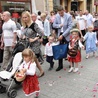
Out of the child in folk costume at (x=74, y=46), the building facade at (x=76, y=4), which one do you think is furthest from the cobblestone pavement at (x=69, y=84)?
the building facade at (x=76, y=4)

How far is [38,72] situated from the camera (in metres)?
6.20

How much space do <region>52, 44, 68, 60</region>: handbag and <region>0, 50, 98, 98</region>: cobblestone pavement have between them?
48cm

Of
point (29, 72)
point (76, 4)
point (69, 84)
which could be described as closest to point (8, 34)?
point (69, 84)

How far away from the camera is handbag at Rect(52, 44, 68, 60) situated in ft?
19.9

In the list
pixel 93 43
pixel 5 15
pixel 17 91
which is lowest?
pixel 17 91

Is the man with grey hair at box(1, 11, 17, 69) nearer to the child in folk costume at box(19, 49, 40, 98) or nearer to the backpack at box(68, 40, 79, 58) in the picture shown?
the backpack at box(68, 40, 79, 58)

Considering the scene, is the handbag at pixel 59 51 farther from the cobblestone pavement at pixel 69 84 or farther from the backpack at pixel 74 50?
the cobblestone pavement at pixel 69 84

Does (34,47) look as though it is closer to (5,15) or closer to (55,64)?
(5,15)

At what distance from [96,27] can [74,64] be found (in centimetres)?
470

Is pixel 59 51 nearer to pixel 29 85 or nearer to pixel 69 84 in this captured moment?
pixel 69 84

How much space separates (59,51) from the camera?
20.0 ft

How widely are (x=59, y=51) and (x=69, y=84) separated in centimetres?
118

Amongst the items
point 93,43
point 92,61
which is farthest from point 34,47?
point 93,43

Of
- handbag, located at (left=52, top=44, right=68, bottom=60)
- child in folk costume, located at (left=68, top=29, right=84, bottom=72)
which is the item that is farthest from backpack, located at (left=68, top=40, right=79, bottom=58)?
handbag, located at (left=52, top=44, right=68, bottom=60)
